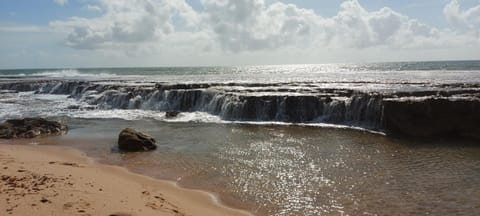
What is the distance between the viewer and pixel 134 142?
49.9ft

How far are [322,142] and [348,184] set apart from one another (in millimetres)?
6240

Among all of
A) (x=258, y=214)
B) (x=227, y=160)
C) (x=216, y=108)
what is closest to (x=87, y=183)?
(x=258, y=214)

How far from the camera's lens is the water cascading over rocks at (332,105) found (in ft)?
61.0

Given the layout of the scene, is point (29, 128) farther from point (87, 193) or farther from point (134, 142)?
point (87, 193)

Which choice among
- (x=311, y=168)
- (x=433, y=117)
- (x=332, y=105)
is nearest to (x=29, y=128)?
(x=311, y=168)

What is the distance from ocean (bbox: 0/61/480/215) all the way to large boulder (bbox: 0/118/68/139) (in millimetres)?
892

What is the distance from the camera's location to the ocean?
9.48 metres

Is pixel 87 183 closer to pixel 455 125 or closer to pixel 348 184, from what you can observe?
pixel 348 184

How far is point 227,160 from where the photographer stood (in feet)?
43.7

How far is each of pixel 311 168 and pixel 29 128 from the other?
1318 centimetres

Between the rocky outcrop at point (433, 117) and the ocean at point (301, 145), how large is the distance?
0.04 metres

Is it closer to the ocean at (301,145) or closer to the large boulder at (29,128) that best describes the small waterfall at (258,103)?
the ocean at (301,145)

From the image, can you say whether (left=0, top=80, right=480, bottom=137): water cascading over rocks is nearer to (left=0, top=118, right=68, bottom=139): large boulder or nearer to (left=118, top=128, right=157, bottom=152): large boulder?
(left=0, top=118, right=68, bottom=139): large boulder

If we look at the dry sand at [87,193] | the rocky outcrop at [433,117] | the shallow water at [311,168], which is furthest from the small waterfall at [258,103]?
the dry sand at [87,193]
